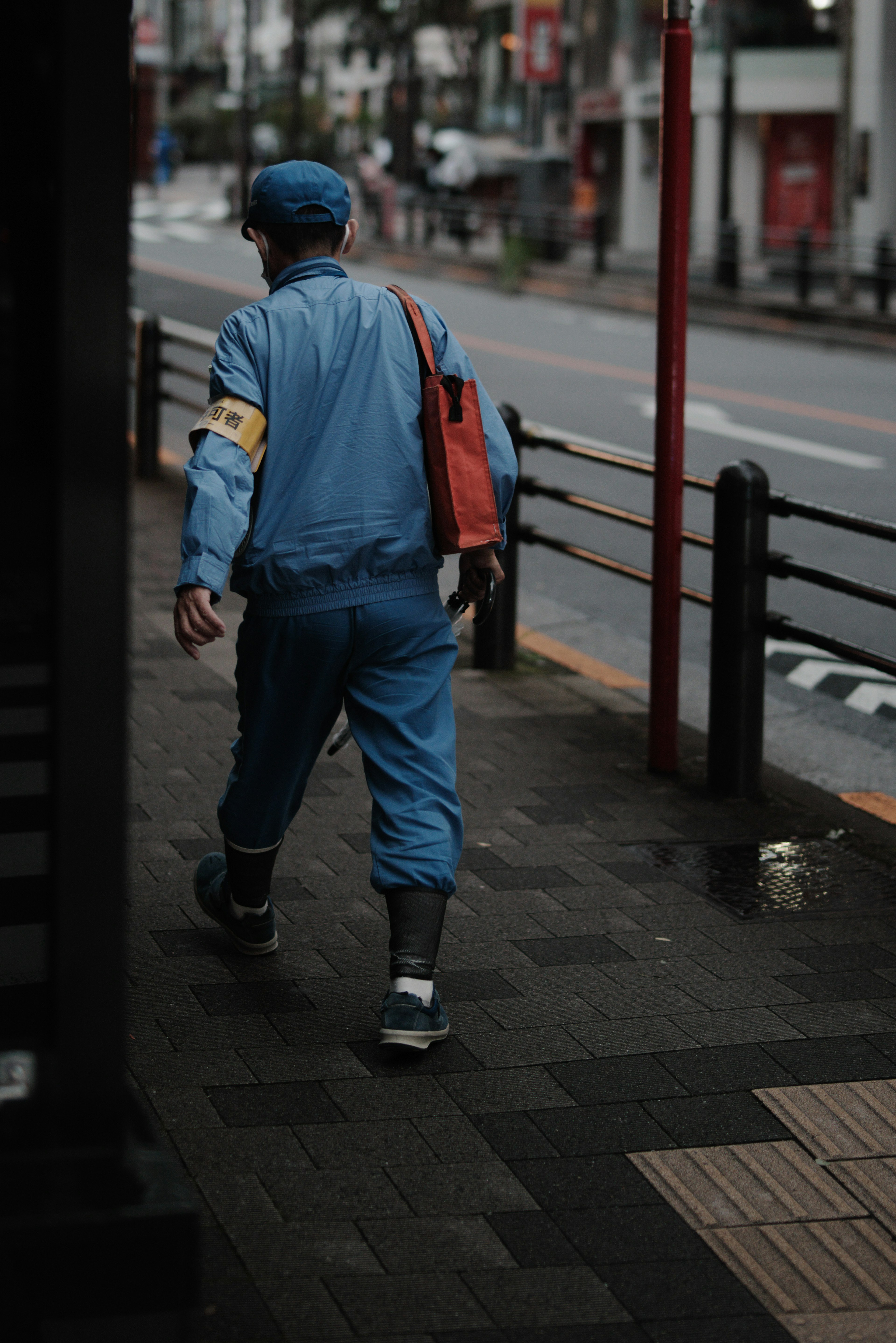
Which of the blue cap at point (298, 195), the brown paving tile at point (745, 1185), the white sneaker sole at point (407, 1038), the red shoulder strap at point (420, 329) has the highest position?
the blue cap at point (298, 195)

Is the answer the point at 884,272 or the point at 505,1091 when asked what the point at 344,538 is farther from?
the point at 884,272

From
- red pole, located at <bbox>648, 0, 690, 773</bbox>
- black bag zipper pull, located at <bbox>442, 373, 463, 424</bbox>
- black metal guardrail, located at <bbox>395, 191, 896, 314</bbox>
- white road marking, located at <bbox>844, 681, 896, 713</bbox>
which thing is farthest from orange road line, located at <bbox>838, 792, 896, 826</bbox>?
black metal guardrail, located at <bbox>395, 191, 896, 314</bbox>

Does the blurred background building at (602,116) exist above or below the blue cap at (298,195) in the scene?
above

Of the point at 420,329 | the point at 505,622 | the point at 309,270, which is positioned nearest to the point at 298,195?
the point at 309,270

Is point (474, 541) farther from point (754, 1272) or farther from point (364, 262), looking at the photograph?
point (364, 262)

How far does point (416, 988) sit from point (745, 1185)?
0.80m

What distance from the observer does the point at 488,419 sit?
379cm

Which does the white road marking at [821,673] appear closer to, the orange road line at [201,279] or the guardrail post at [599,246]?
the orange road line at [201,279]

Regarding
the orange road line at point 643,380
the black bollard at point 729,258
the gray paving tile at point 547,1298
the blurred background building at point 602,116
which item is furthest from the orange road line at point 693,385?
the gray paving tile at point 547,1298

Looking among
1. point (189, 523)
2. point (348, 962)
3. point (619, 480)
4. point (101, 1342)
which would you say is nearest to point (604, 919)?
point (348, 962)

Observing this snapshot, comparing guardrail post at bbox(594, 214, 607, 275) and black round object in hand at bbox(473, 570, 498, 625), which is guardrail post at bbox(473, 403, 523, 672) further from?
guardrail post at bbox(594, 214, 607, 275)

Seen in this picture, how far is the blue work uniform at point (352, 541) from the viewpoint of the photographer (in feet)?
12.0

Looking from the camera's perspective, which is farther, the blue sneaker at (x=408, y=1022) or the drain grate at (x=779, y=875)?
the drain grate at (x=779, y=875)

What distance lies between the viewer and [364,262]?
3581 centimetres
